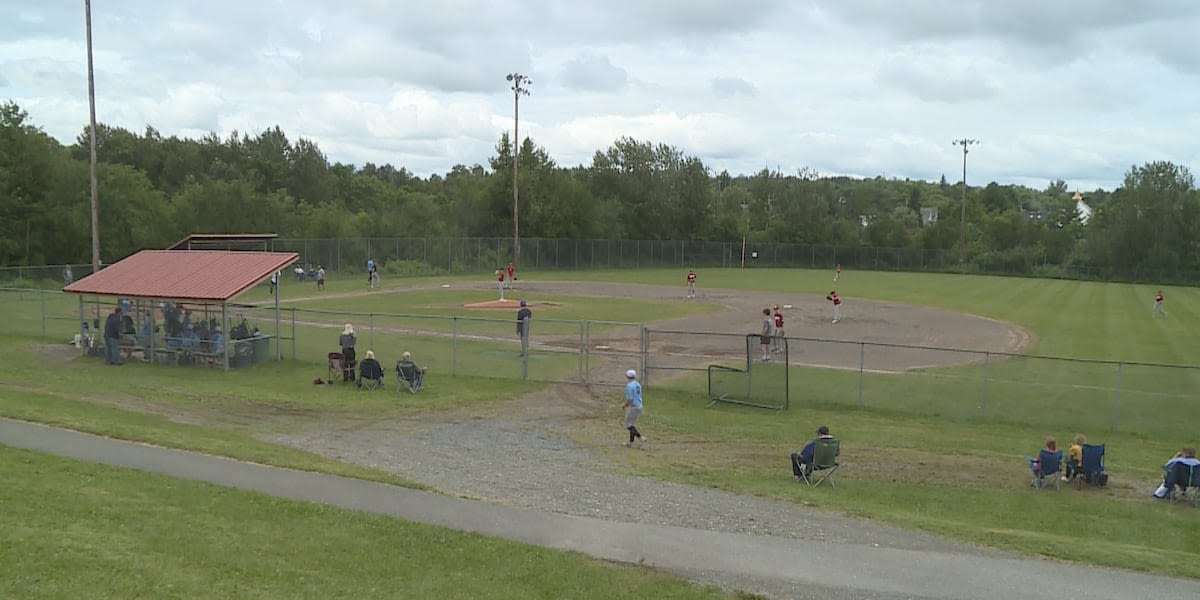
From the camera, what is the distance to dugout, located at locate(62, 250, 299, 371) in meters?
28.0

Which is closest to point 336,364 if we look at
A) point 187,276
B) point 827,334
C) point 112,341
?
point 187,276

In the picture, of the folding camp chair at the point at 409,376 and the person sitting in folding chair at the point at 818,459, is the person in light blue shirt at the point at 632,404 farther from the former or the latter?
the folding camp chair at the point at 409,376

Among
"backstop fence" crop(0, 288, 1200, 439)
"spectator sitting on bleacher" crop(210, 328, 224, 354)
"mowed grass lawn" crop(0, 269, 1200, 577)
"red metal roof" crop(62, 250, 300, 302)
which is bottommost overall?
"mowed grass lawn" crop(0, 269, 1200, 577)

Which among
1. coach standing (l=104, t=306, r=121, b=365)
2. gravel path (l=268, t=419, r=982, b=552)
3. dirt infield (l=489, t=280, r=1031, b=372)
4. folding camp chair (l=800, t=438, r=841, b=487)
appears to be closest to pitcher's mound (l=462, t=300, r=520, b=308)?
dirt infield (l=489, t=280, r=1031, b=372)

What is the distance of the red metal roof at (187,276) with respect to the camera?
1101 inches

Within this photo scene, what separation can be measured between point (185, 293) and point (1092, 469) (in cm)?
2432

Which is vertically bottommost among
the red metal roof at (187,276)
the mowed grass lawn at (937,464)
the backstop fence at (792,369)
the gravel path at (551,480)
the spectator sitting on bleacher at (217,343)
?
the mowed grass lawn at (937,464)

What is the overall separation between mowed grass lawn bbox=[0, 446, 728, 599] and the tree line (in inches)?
2362

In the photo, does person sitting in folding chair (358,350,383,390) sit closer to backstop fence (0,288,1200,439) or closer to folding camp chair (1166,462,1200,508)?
backstop fence (0,288,1200,439)

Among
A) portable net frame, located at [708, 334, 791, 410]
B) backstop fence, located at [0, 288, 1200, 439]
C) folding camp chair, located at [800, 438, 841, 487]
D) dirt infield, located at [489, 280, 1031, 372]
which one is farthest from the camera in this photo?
dirt infield, located at [489, 280, 1031, 372]

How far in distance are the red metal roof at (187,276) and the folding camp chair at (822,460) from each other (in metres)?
18.1

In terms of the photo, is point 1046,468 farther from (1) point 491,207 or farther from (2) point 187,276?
(1) point 491,207

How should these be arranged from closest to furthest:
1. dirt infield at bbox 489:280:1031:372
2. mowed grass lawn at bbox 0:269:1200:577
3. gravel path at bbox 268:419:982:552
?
gravel path at bbox 268:419:982:552, mowed grass lawn at bbox 0:269:1200:577, dirt infield at bbox 489:280:1031:372

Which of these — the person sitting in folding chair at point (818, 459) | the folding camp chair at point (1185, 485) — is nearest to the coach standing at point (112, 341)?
the person sitting in folding chair at point (818, 459)
